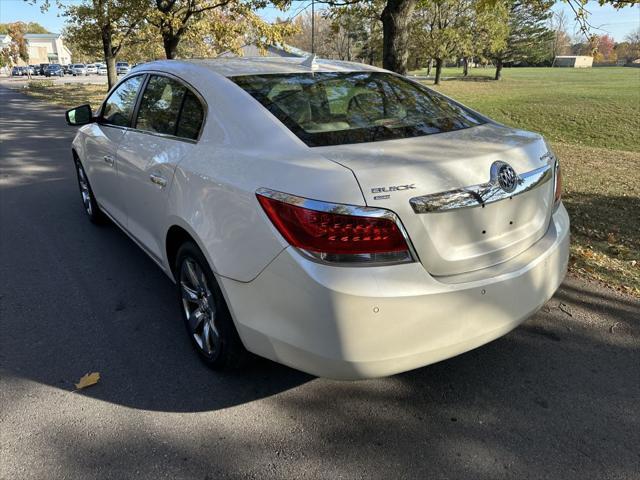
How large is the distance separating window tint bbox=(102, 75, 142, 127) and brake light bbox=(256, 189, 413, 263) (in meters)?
2.38

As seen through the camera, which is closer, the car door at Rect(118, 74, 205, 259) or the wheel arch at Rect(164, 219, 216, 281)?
the wheel arch at Rect(164, 219, 216, 281)

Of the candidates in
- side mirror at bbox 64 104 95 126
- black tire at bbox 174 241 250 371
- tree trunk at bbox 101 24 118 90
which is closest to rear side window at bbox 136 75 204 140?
black tire at bbox 174 241 250 371

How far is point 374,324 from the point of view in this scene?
2.01m

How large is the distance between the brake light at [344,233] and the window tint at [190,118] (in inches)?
43.5

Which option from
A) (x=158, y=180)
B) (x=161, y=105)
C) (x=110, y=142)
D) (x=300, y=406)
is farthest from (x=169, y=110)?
(x=300, y=406)

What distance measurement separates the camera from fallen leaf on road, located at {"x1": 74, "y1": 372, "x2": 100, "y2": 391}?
2769 millimetres

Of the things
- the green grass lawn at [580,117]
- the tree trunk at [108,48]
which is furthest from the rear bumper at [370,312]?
the tree trunk at [108,48]

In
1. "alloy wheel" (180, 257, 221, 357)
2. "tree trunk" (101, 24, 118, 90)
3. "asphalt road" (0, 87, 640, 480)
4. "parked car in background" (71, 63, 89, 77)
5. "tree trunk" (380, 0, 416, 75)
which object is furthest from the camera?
"parked car in background" (71, 63, 89, 77)

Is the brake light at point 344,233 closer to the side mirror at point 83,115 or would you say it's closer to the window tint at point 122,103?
the window tint at point 122,103

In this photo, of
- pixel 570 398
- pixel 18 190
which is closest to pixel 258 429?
pixel 570 398

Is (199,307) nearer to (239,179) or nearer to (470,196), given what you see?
(239,179)

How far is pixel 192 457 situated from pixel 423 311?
1.22 meters

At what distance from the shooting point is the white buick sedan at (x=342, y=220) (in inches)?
78.8

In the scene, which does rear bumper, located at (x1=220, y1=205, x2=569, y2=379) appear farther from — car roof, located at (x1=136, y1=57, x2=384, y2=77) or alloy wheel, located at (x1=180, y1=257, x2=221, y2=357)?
car roof, located at (x1=136, y1=57, x2=384, y2=77)
